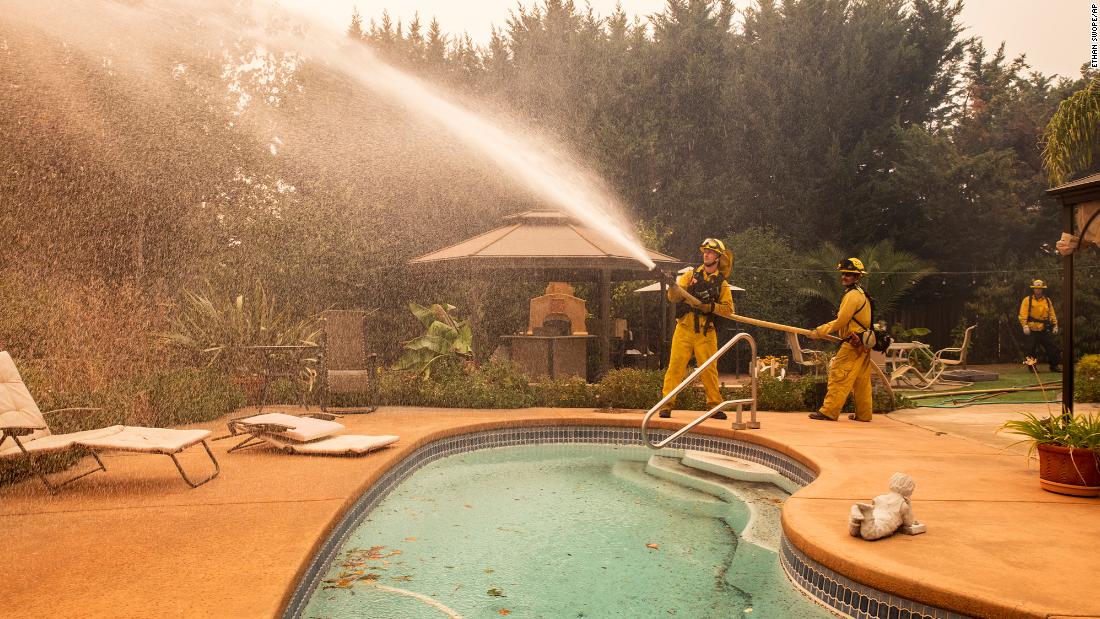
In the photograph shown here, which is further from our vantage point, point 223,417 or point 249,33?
point 249,33

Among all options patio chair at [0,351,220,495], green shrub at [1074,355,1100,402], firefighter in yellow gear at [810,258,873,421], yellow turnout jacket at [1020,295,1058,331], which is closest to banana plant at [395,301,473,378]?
firefighter in yellow gear at [810,258,873,421]

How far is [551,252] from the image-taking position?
1109cm

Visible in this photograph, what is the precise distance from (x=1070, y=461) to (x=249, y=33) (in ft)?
58.5

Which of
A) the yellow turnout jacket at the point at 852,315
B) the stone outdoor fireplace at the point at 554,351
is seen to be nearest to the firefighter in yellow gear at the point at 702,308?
the yellow turnout jacket at the point at 852,315

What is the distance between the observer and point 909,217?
23.1m

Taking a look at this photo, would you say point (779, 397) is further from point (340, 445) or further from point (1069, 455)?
point (340, 445)

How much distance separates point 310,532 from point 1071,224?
5.24 metres

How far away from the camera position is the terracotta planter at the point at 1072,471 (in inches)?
187

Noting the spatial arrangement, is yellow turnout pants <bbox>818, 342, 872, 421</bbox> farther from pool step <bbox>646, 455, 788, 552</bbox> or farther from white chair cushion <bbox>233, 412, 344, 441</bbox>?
white chair cushion <bbox>233, 412, 344, 441</bbox>

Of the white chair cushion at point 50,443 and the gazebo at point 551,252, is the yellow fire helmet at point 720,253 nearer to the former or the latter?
the gazebo at point 551,252

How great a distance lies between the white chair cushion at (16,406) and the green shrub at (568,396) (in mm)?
5494

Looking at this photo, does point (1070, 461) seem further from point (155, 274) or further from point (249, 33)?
point (249, 33)

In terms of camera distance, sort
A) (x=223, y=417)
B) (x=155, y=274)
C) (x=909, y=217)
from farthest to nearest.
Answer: (x=909, y=217) → (x=155, y=274) → (x=223, y=417)

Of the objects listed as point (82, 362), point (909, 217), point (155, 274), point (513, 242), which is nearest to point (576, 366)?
point (513, 242)
